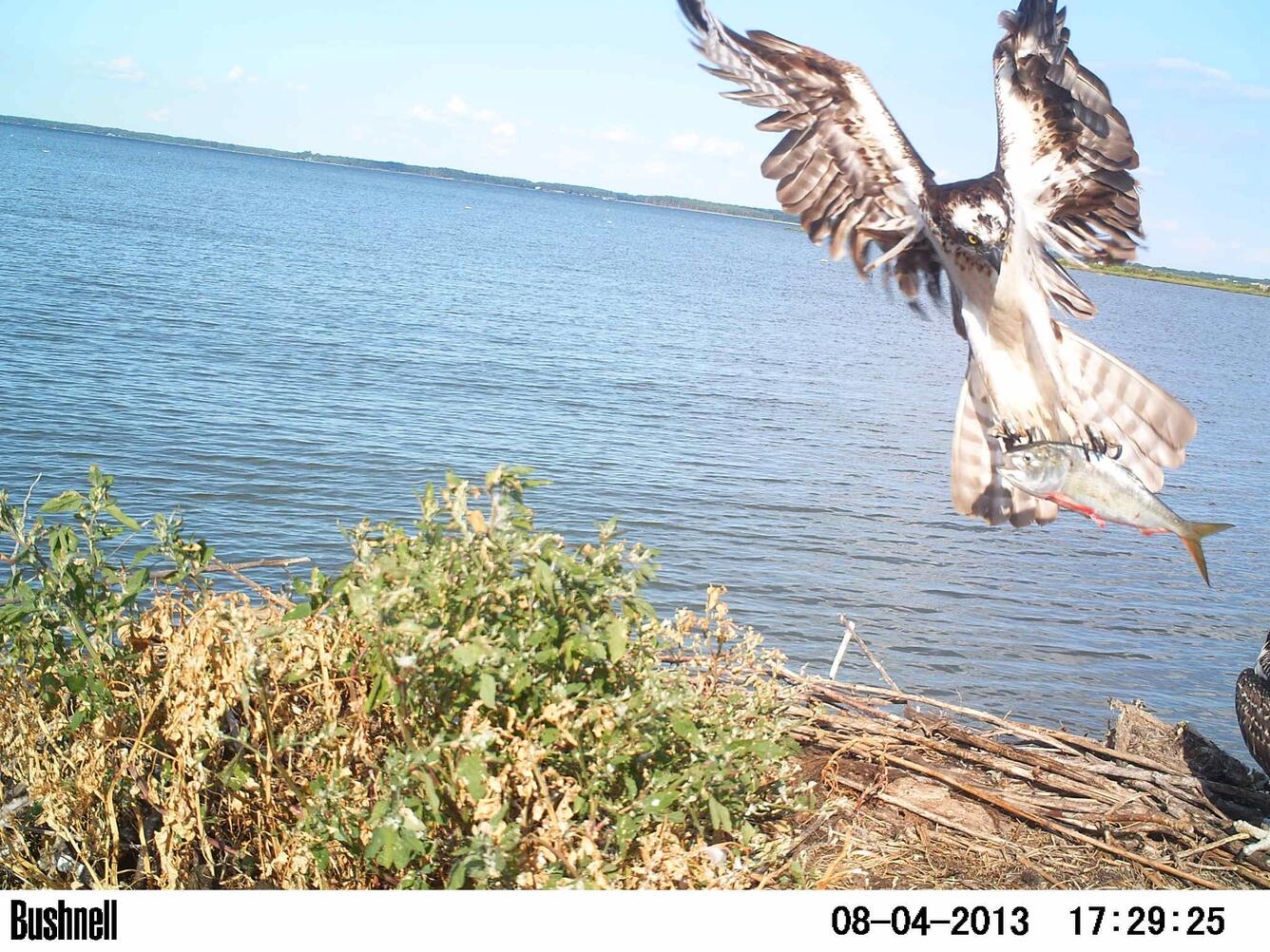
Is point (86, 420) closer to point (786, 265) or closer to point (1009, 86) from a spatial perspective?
point (1009, 86)

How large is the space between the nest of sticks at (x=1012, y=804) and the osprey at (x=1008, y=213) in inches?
55.6

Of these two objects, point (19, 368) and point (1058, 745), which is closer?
point (1058, 745)

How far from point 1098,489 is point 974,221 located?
934 millimetres

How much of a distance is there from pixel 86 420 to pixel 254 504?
3.98m

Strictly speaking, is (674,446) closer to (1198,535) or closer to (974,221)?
(974,221)

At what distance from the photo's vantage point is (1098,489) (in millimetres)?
3311

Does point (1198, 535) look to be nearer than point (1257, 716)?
Yes

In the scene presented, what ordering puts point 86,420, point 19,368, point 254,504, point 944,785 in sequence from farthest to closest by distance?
point 19,368 < point 86,420 < point 254,504 < point 944,785

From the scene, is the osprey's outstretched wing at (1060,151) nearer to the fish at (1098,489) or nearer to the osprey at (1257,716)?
the fish at (1098,489)

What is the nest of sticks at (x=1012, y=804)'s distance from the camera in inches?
174

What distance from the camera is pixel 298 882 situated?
3.39 m

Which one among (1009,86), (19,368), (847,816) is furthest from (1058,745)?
(19,368)

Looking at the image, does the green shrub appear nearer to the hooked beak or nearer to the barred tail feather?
the barred tail feather

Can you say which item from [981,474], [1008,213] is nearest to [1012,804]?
[981,474]
